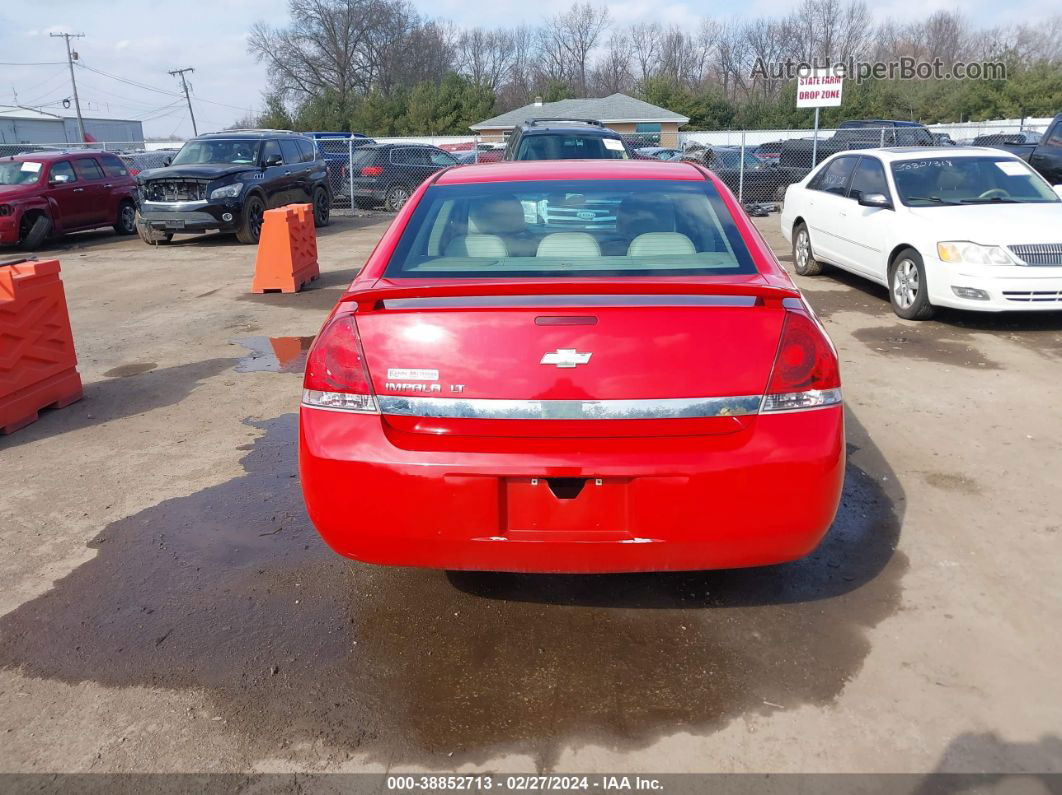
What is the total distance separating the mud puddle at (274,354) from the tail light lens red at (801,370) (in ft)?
14.9

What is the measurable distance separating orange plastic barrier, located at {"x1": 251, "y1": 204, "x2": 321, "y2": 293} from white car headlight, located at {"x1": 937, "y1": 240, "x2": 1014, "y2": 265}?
7.23 meters

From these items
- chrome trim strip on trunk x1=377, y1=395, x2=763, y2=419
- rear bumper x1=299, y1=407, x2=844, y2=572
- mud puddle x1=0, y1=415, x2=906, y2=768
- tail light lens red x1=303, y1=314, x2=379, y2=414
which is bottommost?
mud puddle x1=0, y1=415, x2=906, y2=768

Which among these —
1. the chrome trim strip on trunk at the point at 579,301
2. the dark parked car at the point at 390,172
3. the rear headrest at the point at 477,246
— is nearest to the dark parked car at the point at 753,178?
the dark parked car at the point at 390,172

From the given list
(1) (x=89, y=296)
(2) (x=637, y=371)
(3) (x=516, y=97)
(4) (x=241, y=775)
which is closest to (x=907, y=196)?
(2) (x=637, y=371)

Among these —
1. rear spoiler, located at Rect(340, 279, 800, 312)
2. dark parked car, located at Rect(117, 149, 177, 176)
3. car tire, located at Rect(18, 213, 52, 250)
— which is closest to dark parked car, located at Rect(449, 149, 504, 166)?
dark parked car, located at Rect(117, 149, 177, 176)

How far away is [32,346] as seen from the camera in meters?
→ 5.75

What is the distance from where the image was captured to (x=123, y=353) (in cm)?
777

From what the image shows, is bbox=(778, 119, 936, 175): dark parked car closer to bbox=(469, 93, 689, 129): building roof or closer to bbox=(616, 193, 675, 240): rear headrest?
bbox=(616, 193, 675, 240): rear headrest

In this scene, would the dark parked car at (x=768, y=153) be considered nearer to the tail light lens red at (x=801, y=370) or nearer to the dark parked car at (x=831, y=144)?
the dark parked car at (x=831, y=144)

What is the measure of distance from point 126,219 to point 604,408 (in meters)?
18.0

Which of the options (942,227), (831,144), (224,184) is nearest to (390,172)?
(224,184)

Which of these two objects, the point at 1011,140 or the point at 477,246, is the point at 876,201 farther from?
the point at 1011,140

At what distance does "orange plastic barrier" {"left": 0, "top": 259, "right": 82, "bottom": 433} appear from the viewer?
18.1 ft

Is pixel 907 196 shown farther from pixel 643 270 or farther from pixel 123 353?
pixel 123 353
